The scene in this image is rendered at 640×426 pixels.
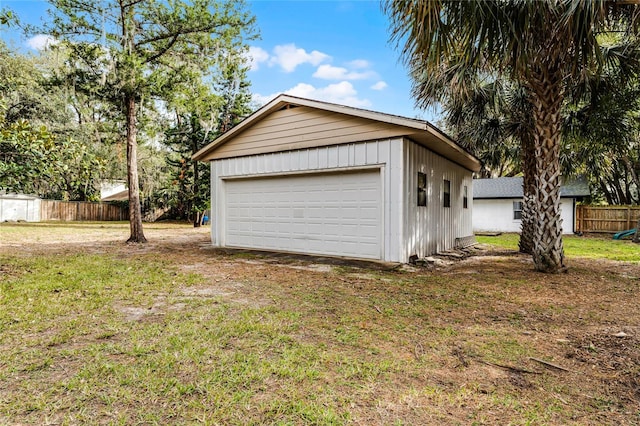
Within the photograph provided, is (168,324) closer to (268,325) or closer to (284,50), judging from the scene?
(268,325)

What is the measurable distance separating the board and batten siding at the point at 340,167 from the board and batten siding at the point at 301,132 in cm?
14

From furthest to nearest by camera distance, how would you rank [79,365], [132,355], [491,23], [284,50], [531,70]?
[284,50], [531,70], [491,23], [132,355], [79,365]

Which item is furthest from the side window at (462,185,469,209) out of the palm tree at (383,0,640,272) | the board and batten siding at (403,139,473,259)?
the palm tree at (383,0,640,272)

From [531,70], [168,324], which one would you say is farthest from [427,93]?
[168,324]

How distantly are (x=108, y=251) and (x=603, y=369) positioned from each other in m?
10.0

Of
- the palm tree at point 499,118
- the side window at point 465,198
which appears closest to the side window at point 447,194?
the palm tree at point 499,118

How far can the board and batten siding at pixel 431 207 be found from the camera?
7.30 meters

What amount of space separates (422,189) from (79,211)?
26999mm

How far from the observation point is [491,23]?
16.5ft

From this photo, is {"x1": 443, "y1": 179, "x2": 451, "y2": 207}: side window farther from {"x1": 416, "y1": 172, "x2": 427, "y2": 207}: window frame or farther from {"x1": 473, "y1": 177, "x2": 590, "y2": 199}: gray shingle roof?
{"x1": 473, "y1": 177, "x2": 590, "y2": 199}: gray shingle roof

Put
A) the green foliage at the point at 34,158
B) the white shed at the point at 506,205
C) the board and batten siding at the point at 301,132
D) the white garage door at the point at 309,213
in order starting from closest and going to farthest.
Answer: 1. the green foliage at the point at 34,158
2. the board and batten siding at the point at 301,132
3. the white garage door at the point at 309,213
4. the white shed at the point at 506,205

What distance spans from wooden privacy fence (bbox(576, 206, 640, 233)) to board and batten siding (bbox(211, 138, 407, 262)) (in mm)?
14754

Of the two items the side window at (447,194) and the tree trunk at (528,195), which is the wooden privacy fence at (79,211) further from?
the tree trunk at (528,195)

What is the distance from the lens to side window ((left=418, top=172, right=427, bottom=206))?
791 centimetres
